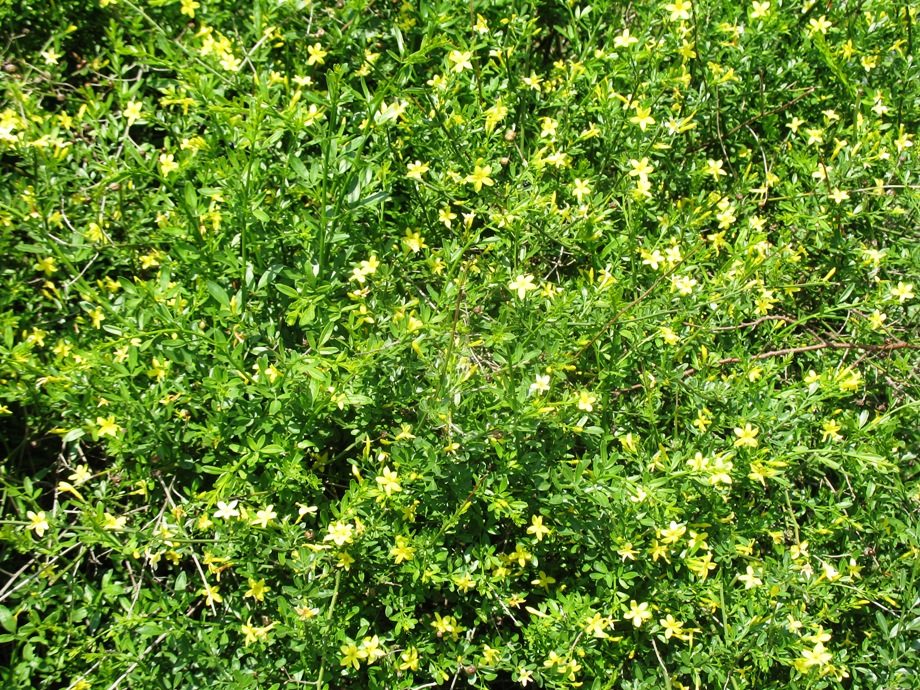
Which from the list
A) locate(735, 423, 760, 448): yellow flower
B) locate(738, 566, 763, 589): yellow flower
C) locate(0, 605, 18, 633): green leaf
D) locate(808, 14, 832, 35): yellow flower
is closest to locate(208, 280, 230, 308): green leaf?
locate(0, 605, 18, 633): green leaf

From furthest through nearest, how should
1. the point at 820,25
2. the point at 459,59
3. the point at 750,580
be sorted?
the point at 820,25, the point at 459,59, the point at 750,580

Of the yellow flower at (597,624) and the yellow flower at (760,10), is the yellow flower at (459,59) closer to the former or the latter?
the yellow flower at (760,10)

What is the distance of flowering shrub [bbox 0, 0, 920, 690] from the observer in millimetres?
2102

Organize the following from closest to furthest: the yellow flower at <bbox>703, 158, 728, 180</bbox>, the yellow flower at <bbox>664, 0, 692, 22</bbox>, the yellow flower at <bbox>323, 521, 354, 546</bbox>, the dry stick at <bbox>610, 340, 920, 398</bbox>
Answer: the yellow flower at <bbox>323, 521, 354, 546</bbox>
the dry stick at <bbox>610, 340, 920, 398</bbox>
the yellow flower at <bbox>664, 0, 692, 22</bbox>
the yellow flower at <bbox>703, 158, 728, 180</bbox>

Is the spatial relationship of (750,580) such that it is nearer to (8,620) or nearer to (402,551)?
(402,551)

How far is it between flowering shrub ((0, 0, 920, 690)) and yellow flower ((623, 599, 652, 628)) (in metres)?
0.05

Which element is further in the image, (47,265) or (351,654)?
(47,265)

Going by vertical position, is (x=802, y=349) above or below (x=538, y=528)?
above

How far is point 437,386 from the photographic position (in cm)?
202

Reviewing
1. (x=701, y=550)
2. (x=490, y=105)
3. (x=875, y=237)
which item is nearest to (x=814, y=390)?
(x=701, y=550)

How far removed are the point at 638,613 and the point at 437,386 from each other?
2.62ft

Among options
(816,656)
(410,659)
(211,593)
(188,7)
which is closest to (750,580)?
(816,656)

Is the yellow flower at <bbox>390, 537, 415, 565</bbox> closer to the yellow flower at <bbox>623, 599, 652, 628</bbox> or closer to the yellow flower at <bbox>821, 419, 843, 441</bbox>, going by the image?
the yellow flower at <bbox>623, 599, 652, 628</bbox>

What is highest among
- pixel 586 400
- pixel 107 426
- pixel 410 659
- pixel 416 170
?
pixel 416 170
